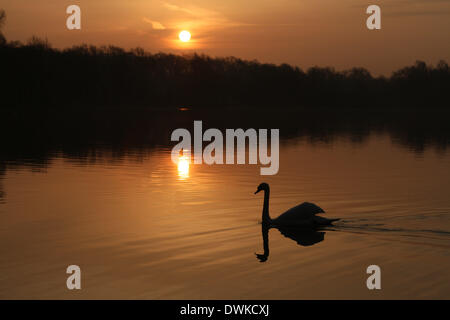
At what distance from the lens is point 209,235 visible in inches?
558

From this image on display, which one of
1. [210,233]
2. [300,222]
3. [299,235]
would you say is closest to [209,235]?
[210,233]

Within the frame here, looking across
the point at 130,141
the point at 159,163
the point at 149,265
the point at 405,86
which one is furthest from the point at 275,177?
the point at 405,86

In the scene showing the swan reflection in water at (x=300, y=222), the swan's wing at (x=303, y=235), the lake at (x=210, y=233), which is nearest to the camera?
the lake at (x=210, y=233)

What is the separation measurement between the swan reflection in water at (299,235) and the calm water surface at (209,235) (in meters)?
0.19

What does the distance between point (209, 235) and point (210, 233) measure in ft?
0.70

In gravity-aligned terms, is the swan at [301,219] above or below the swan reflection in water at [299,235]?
above

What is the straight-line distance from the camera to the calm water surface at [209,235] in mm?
10508

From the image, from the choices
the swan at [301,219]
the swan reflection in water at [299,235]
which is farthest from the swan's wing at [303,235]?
the swan at [301,219]

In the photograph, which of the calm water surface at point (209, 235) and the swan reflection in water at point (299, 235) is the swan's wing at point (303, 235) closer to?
the swan reflection in water at point (299, 235)

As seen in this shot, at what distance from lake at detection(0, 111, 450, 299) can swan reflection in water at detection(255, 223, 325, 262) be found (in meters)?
0.15

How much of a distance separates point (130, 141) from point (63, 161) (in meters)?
14.7

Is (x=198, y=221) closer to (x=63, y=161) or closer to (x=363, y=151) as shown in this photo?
(x=63, y=161)

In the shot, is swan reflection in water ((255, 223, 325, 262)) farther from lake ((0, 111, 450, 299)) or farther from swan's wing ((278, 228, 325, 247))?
lake ((0, 111, 450, 299))
